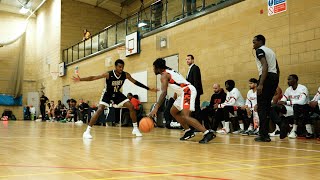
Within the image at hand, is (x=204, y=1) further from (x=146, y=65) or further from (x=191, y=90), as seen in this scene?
(x=191, y=90)

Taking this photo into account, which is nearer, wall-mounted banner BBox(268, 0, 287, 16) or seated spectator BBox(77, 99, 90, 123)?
wall-mounted banner BBox(268, 0, 287, 16)

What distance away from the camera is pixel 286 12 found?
29.9 ft

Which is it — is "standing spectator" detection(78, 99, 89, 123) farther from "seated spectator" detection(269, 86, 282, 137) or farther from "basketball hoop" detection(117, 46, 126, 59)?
"seated spectator" detection(269, 86, 282, 137)

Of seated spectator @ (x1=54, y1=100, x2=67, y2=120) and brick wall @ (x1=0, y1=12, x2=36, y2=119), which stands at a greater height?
brick wall @ (x1=0, y1=12, x2=36, y2=119)

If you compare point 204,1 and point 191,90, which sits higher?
point 204,1

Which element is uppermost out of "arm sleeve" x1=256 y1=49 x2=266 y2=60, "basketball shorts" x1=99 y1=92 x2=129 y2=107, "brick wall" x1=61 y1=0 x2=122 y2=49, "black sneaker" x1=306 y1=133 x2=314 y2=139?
"brick wall" x1=61 y1=0 x2=122 y2=49

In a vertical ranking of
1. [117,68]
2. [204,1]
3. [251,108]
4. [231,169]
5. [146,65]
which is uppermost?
[204,1]

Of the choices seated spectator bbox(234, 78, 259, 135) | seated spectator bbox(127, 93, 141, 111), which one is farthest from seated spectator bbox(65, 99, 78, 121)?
seated spectator bbox(234, 78, 259, 135)

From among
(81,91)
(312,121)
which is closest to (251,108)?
(312,121)

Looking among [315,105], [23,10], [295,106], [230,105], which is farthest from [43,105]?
[315,105]

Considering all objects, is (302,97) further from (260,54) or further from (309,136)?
(260,54)

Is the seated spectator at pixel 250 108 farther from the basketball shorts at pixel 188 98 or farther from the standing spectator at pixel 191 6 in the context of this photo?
the standing spectator at pixel 191 6

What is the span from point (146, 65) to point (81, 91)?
7296 millimetres

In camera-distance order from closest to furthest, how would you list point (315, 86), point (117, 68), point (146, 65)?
1. point (117, 68)
2. point (315, 86)
3. point (146, 65)
